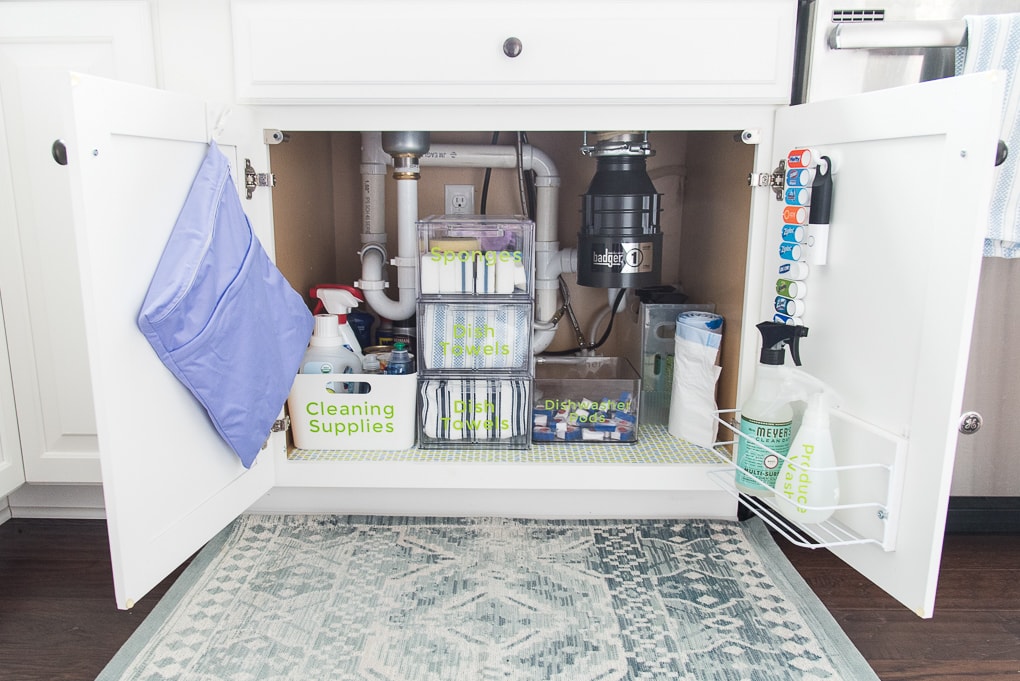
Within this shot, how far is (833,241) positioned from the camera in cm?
99

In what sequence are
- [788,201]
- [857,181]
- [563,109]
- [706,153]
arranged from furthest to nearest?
[706,153], [563,109], [788,201], [857,181]

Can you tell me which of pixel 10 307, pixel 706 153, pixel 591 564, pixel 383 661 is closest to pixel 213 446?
pixel 383 661

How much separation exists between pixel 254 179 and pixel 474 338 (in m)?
0.45

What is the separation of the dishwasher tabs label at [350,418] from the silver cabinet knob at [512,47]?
2.02 feet

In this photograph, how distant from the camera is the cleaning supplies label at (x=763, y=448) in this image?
1.04m

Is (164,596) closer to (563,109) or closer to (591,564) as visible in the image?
(591,564)

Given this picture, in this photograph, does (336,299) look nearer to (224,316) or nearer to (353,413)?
(353,413)

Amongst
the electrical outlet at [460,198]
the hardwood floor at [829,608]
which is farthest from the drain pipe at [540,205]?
the hardwood floor at [829,608]

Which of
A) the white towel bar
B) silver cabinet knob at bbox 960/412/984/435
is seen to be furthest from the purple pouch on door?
silver cabinet knob at bbox 960/412/984/435

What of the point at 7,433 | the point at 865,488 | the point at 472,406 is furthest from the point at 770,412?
the point at 7,433

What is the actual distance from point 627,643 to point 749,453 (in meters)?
0.32

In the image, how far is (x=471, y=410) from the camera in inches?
51.9

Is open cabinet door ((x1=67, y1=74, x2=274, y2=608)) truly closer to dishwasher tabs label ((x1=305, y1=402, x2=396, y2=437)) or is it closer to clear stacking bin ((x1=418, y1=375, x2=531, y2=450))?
dishwasher tabs label ((x1=305, y1=402, x2=396, y2=437))

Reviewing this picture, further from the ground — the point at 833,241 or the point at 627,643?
the point at 833,241
